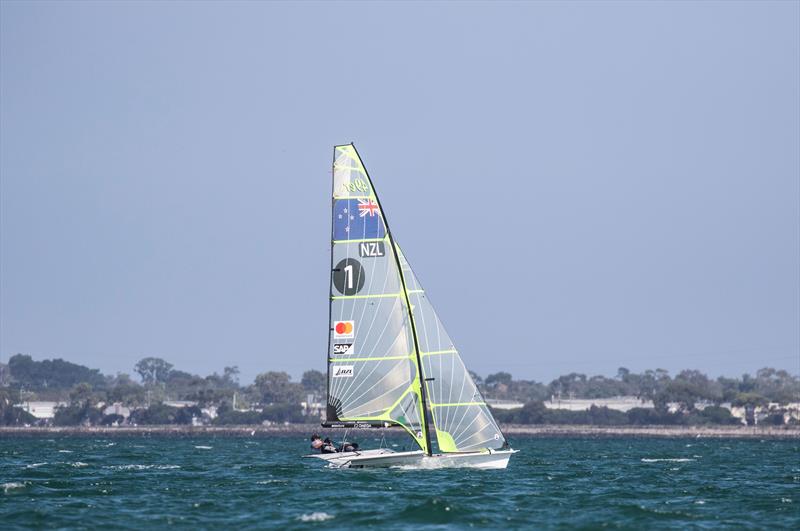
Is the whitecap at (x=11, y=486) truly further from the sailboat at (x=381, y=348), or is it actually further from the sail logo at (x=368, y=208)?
the sail logo at (x=368, y=208)

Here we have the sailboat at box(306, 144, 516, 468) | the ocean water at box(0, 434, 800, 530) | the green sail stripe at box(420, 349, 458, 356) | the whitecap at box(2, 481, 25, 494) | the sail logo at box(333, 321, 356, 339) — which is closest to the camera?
the ocean water at box(0, 434, 800, 530)

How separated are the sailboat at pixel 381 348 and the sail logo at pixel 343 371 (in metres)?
0.05

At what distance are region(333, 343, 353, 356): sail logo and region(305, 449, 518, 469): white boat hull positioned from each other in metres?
4.55

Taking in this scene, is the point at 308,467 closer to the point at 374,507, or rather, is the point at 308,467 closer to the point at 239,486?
the point at 239,486

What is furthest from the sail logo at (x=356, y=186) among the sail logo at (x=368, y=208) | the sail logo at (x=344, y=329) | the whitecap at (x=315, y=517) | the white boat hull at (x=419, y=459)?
the whitecap at (x=315, y=517)

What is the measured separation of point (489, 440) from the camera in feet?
199

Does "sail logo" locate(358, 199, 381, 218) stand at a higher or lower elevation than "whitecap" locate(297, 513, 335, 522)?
higher

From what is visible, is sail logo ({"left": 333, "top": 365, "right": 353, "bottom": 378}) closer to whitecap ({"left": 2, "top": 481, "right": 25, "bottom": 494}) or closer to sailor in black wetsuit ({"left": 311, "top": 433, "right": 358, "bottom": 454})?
sailor in black wetsuit ({"left": 311, "top": 433, "right": 358, "bottom": 454})

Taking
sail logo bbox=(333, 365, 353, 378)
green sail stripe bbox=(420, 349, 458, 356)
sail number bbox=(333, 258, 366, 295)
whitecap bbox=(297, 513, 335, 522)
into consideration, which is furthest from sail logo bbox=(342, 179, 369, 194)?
whitecap bbox=(297, 513, 335, 522)

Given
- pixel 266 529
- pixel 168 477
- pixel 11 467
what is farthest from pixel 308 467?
pixel 266 529

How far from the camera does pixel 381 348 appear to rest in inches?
2388

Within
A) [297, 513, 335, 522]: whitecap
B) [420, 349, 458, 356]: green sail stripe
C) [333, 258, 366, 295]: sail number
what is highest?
[333, 258, 366, 295]: sail number

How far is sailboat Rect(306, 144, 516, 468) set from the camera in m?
60.3

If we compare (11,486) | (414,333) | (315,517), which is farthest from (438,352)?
(11,486)
